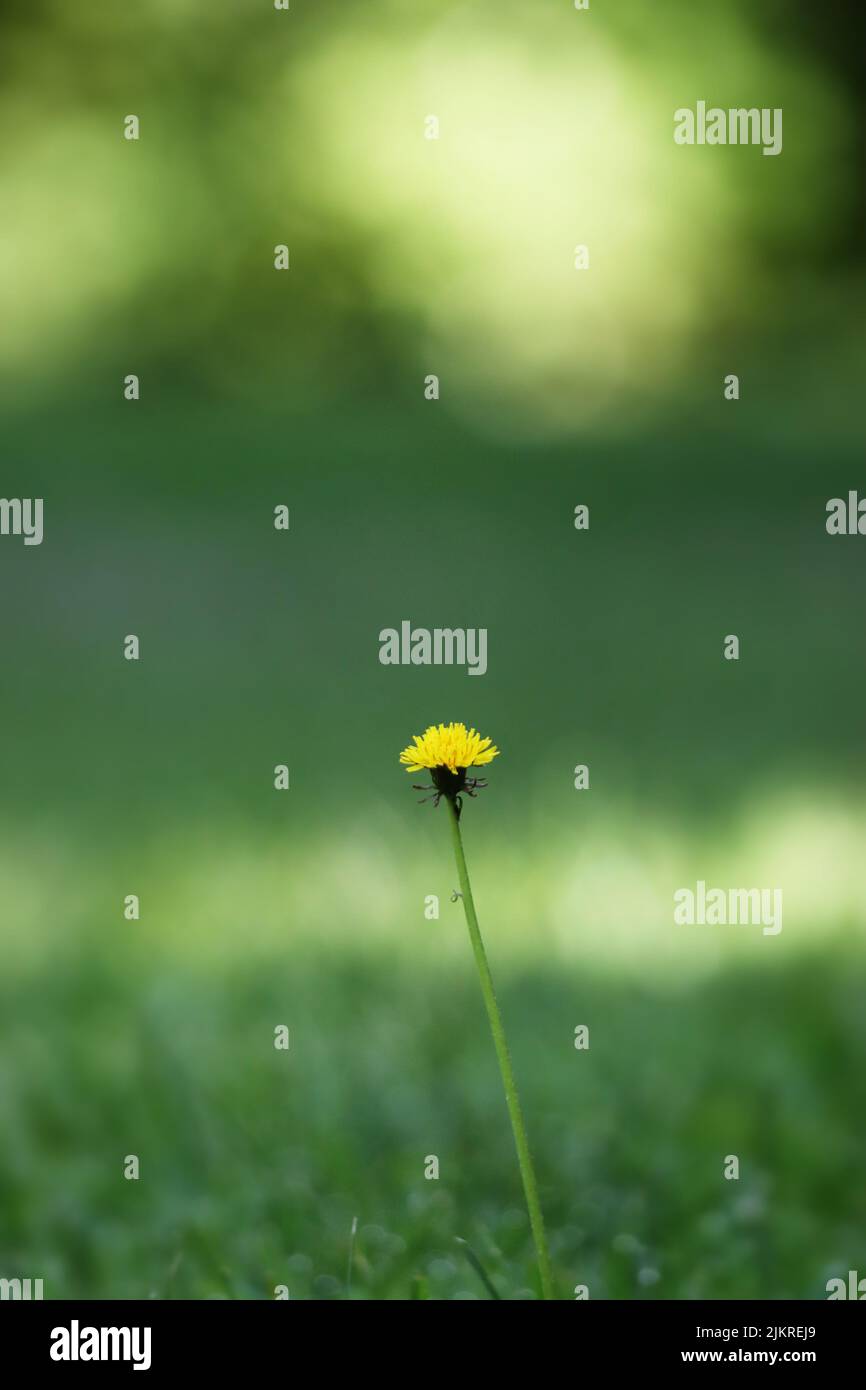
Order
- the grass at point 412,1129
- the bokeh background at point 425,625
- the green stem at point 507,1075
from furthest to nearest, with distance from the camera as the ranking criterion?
the bokeh background at point 425,625 → the grass at point 412,1129 → the green stem at point 507,1075

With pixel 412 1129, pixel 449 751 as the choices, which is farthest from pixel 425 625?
pixel 449 751

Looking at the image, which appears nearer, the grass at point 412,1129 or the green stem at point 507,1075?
the green stem at point 507,1075

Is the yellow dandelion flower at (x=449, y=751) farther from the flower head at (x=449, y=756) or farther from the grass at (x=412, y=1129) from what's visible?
→ the grass at (x=412, y=1129)

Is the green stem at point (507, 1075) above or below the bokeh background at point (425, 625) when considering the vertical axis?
below

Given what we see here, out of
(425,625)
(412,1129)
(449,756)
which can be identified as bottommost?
(412,1129)

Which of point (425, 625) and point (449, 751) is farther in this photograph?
point (425, 625)

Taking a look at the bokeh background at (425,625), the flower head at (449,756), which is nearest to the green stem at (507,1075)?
the flower head at (449,756)

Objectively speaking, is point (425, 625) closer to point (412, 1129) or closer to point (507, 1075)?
point (412, 1129)

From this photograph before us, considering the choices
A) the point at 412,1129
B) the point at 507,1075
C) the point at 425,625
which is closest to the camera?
the point at 507,1075

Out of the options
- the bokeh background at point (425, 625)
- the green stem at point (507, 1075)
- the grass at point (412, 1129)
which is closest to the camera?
the green stem at point (507, 1075)

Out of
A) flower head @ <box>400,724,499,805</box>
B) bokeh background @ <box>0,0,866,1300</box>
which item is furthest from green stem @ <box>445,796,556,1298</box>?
bokeh background @ <box>0,0,866,1300</box>
